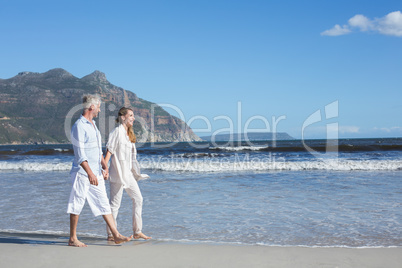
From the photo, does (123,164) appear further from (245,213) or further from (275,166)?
(275,166)

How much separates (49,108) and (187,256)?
391 feet

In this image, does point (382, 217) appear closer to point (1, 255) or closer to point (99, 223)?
point (99, 223)

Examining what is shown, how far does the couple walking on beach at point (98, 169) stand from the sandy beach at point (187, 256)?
1.18ft

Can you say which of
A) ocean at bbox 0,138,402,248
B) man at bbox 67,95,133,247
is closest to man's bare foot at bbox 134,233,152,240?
ocean at bbox 0,138,402,248

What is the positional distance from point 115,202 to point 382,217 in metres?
4.58

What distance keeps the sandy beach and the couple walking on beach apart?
361mm

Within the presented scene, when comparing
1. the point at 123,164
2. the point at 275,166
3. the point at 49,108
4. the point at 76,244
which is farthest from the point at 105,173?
the point at 49,108

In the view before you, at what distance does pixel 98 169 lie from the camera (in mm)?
4199

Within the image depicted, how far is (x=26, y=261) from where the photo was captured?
11.7 feet

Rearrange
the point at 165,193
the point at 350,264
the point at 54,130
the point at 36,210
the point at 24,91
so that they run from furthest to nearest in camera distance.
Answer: the point at 24,91, the point at 54,130, the point at 165,193, the point at 36,210, the point at 350,264

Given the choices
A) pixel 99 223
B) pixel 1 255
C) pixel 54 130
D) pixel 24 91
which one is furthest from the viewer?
pixel 24 91

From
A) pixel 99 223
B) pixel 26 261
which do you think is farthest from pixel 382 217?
pixel 26 261

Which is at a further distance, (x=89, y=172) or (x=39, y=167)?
(x=39, y=167)

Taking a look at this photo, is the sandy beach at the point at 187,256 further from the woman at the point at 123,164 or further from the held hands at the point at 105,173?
the held hands at the point at 105,173
